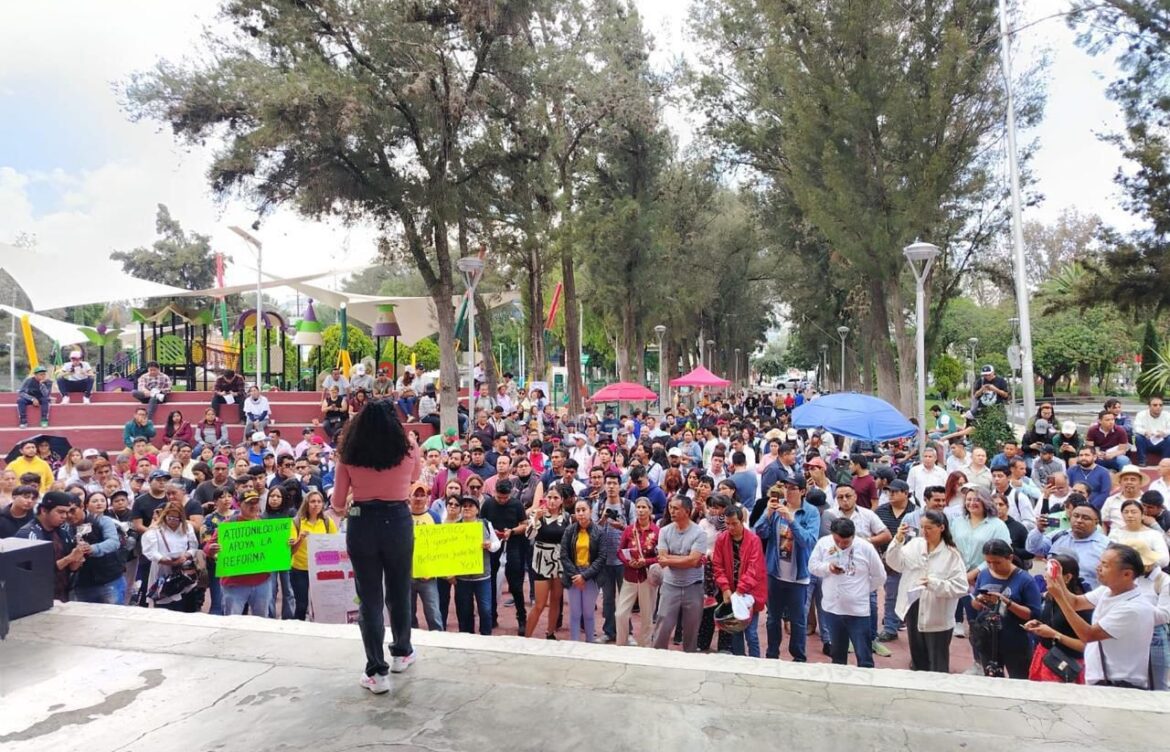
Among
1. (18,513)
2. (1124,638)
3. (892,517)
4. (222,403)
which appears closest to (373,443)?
(1124,638)

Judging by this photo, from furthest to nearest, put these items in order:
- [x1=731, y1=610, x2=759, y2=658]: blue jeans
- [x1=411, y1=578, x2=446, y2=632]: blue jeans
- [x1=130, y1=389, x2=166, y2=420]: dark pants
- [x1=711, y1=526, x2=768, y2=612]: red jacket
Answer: [x1=130, y1=389, x2=166, y2=420]: dark pants < [x1=411, y1=578, x2=446, y2=632]: blue jeans < [x1=731, y1=610, x2=759, y2=658]: blue jeans < [x1=711, y1=526, x2=768, y2=612]: red jacket

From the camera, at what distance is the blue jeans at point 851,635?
222 inches

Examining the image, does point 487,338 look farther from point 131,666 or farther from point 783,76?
point 131,666

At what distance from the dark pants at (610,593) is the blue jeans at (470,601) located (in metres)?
1.12

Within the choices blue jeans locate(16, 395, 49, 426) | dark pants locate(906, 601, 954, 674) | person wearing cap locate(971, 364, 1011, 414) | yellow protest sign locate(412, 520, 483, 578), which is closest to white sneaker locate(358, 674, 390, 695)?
yellow protest sign locate(412, 520, 483, 578)

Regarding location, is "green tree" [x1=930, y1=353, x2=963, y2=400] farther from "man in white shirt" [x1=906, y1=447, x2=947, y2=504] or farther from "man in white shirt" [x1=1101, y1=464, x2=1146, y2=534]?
"man in white shirt" [x1=1101, y1=464, x2=1146, y2=534]

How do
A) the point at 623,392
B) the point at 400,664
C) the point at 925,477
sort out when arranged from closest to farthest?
the point at 400,664
the point at 925,477
the point at 623,392

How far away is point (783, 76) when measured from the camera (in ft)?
63.9

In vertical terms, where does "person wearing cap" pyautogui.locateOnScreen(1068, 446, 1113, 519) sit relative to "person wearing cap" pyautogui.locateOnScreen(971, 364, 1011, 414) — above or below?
below

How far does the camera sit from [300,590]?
7.06 metres

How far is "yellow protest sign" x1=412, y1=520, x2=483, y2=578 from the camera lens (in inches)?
261

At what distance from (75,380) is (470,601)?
56.3 ft

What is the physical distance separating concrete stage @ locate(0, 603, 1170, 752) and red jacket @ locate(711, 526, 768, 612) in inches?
53.5

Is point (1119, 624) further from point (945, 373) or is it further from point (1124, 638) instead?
point (945, 373)
